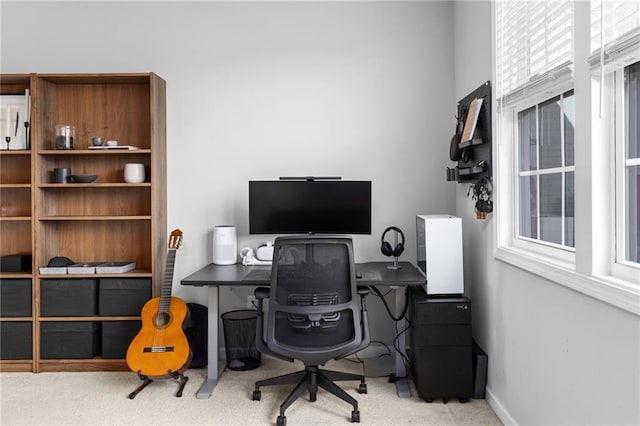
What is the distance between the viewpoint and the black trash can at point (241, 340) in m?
A: 3.27

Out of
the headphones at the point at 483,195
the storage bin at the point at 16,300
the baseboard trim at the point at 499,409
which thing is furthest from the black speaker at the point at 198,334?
the headphones at the point at 483,195

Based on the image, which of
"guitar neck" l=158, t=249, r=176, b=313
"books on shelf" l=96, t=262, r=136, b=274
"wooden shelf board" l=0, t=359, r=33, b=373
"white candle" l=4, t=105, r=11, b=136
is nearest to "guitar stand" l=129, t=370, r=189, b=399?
"guitar neck" l=158, t=249, r=176, b=313

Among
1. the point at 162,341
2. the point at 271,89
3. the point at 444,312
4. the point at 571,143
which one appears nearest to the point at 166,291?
the point at 162,341

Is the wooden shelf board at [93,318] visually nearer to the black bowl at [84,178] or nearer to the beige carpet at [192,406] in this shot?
the beige carpet at [192,406]

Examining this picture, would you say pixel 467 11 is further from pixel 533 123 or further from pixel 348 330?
pixel 348 330

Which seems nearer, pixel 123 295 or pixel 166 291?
pixel 166 291

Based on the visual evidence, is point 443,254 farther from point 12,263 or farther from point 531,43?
point 12,263

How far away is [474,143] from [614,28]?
120 centimetres

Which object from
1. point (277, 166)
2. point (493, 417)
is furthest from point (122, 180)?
point (493, 417)

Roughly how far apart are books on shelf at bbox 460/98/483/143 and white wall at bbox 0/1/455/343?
614 mm

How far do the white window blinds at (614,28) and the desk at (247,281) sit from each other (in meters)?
1.56

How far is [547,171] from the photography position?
2184 millimetres

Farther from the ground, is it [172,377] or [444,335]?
[444,335]

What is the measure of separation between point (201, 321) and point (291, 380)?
0.96 meters
